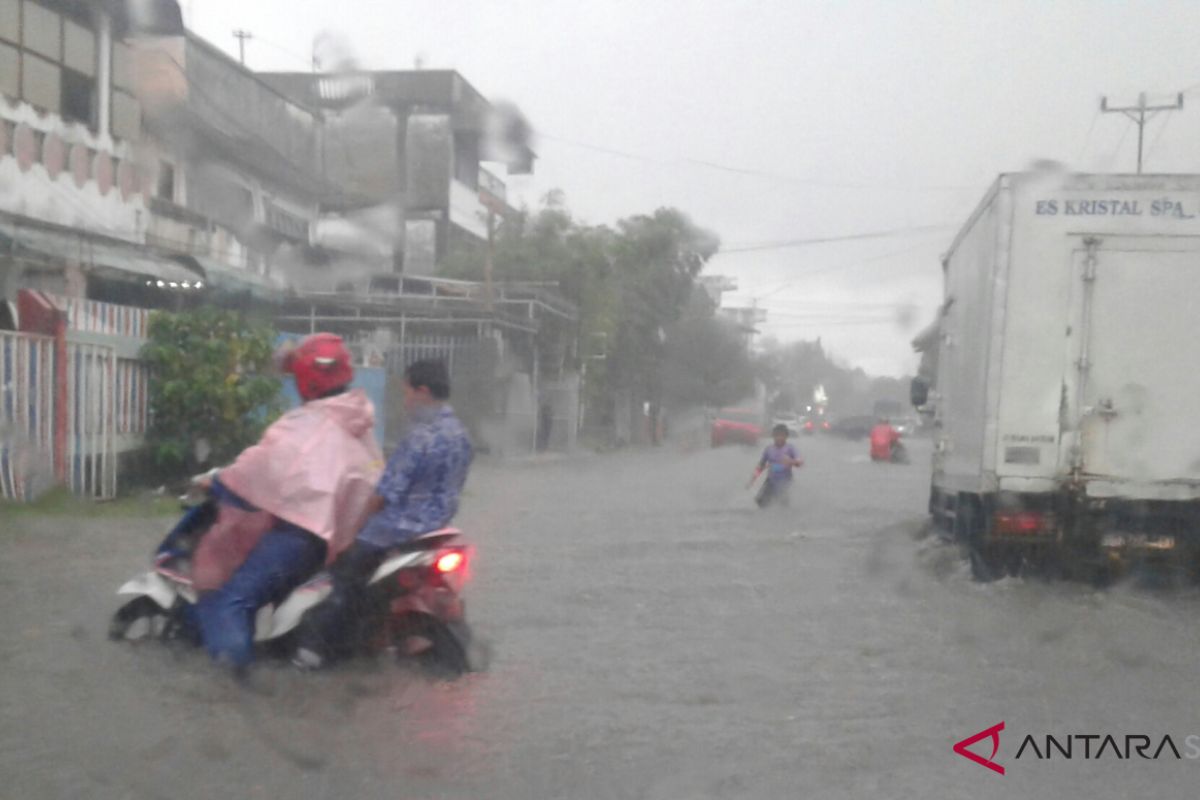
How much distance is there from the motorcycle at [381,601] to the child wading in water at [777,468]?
36.1 feet

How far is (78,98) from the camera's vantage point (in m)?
17.0

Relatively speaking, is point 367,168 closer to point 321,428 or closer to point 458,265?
point 458,265

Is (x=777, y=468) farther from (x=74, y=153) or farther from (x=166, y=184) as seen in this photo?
(x=74, y=153)

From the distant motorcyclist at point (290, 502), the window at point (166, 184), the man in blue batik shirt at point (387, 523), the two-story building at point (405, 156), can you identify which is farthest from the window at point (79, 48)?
the man in blue batik shirt at point (387, 523)

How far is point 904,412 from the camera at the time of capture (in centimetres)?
6644

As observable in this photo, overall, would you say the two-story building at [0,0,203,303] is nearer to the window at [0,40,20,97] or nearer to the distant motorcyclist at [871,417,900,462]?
the window at [0,40,20,97]

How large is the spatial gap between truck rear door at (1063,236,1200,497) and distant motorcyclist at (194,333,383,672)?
5.69 m

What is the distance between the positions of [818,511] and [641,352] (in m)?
22.6

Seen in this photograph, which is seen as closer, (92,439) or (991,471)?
(991,471)

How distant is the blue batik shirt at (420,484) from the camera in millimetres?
5824

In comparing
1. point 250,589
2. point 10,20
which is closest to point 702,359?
point 10,20

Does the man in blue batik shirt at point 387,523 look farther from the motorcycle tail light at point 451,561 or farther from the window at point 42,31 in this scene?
the window at point 42,31

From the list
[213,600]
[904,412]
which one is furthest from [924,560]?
[904,412]

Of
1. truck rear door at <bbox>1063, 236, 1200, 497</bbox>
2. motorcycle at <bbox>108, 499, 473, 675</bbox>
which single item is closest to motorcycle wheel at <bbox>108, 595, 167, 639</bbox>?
motorcycle at <bbox>108, 499, 473, 675</bbox>
